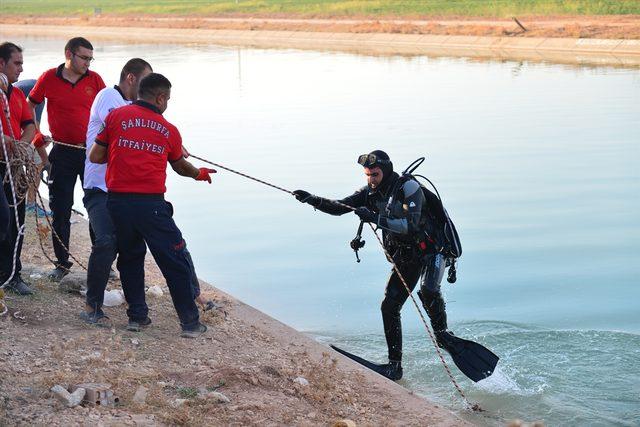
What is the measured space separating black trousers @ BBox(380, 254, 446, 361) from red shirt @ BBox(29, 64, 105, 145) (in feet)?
9.43

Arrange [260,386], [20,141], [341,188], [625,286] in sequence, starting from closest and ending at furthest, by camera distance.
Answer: [260,386] < [20,141] < [625,286] < [341,188]

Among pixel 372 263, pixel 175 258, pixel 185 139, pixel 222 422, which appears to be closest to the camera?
pixel 222 422

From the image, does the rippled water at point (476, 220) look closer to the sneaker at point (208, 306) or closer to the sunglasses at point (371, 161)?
the sneaker at point (208, 306)

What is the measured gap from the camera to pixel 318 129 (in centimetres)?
2188

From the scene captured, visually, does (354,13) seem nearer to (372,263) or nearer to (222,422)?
(372,263)

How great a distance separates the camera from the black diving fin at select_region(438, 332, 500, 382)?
8.27m

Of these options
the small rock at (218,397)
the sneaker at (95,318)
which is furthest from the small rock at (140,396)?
the sneaker at (95,318)

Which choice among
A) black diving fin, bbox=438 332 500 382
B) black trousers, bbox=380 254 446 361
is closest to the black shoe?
black trousers, bbox=380 254 446 361

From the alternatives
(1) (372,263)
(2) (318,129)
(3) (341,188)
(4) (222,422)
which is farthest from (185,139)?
(4) (222,422)

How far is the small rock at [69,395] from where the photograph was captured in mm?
6324

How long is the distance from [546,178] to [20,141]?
9835mm

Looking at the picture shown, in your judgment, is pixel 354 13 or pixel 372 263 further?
pixel 354 13

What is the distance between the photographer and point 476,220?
13.6 metres

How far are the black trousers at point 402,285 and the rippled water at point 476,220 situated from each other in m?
0.49
